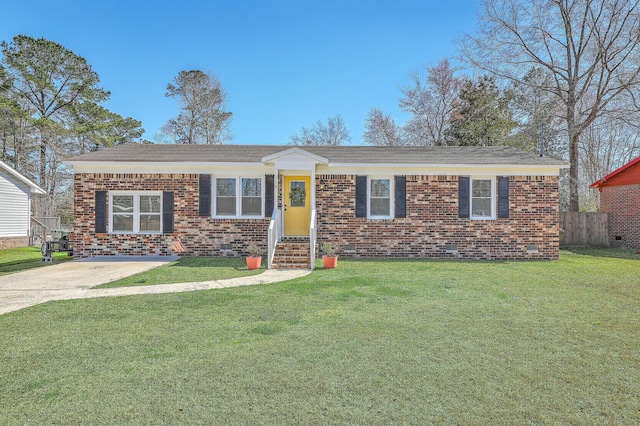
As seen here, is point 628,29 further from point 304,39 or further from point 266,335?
point 266,335

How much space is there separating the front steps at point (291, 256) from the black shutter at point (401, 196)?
3.41 meters

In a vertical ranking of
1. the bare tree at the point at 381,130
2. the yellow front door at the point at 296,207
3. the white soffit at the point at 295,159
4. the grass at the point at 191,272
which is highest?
the bare tree at the point at 381,130

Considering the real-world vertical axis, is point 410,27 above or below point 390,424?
above

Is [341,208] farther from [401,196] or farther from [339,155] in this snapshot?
[339,155]

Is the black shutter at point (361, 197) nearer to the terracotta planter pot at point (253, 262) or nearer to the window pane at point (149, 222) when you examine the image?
the terracotta planter pot at point (253, 262)

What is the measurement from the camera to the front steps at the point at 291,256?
9.80 meters

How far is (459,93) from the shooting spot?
84.0 ft

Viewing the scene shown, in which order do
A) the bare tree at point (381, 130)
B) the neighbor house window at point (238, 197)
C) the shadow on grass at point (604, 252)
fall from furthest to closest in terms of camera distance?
the bare tree at point (381, 130) → the shadow on grass at point (604, 252) → the neighbor house window at point (238, 197)

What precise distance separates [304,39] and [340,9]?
3.43 meters

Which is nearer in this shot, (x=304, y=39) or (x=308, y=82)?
(x=304, y=39)

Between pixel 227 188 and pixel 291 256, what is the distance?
3592 mm

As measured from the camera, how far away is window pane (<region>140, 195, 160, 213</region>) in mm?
11859

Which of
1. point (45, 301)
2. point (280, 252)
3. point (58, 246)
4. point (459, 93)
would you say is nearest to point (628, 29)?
point (459, 93)

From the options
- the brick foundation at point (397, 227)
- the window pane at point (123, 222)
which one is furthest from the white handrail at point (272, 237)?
the window pane at point (123, 222)
